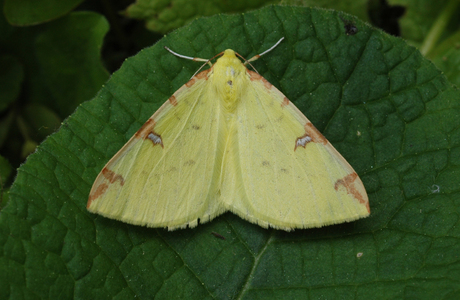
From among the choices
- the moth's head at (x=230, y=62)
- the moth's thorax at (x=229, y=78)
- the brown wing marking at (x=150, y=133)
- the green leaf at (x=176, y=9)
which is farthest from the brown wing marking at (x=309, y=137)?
the green leaf at (x=176, y=9)

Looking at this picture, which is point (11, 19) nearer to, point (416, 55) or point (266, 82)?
point (266, 82)

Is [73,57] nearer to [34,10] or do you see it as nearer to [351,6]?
[34,10]

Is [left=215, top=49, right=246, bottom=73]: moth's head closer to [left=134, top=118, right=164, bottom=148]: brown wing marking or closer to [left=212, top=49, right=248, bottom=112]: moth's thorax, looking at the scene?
[left=212, top=49, right=248, bottom=112]: moth's thorax

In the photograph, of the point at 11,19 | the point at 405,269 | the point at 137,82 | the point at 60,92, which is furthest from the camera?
the point at 60,92

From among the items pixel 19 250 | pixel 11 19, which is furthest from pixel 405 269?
pixel 11 19

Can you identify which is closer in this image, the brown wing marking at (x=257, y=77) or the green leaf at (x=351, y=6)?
the brown wing marking at (x=257, y=77)

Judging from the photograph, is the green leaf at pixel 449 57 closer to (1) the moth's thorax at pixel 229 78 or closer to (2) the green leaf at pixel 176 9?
(2) the green leaf at pixel 176 9
